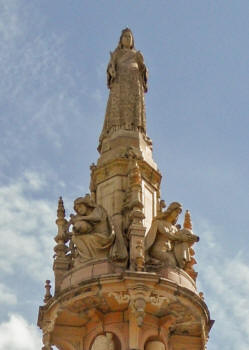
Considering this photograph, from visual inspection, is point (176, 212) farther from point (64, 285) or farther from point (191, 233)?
point (64, 285)

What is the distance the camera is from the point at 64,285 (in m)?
23.7

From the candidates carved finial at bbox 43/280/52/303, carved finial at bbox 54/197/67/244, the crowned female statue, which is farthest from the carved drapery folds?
the crowned female statue

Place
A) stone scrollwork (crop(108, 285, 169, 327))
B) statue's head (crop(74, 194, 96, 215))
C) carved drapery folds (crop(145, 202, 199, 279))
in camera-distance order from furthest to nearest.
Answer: statue's head (crop(74, 194, 96, 215)), carved drapery folds (crop(145, 202, 199, 279)), stone scrollwork (crop(108, 285, 169, 327))

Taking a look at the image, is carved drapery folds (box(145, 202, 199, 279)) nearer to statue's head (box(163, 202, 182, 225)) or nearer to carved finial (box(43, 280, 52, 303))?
statue's head (box(163, 202, 182, 225))

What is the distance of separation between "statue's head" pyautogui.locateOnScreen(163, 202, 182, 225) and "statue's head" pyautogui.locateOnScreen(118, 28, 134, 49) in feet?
21.8

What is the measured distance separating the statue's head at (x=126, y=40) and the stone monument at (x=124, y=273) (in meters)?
4.64

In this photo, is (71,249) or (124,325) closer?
(124,325)

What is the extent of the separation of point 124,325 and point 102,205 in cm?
339

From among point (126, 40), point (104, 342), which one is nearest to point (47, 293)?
point (104, 342)

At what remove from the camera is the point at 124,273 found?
74.9ft

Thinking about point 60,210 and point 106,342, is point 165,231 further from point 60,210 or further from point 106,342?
point 60,210

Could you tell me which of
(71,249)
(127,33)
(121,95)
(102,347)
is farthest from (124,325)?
(127,33)

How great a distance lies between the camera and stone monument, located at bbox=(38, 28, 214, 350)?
22984mm

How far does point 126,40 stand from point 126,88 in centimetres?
194
